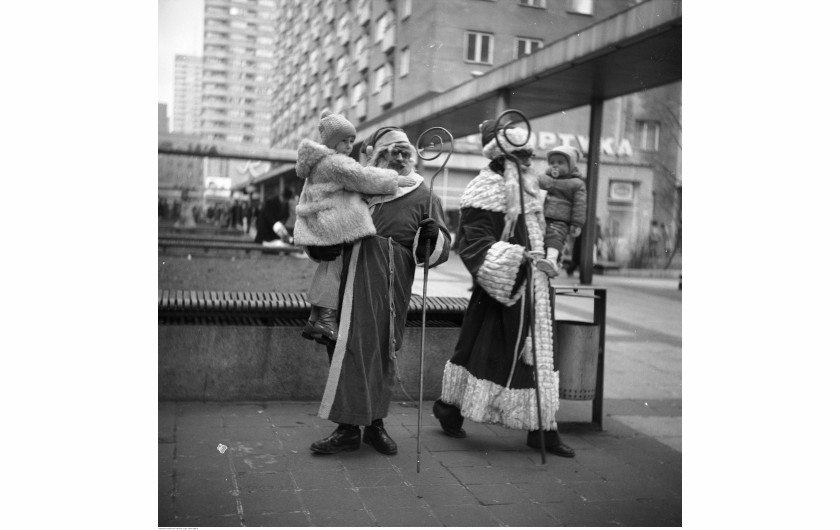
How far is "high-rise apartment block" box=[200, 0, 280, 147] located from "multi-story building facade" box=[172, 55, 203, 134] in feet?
0.23

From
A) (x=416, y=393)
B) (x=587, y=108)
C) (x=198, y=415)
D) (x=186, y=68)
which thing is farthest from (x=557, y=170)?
(x=587, y=108)

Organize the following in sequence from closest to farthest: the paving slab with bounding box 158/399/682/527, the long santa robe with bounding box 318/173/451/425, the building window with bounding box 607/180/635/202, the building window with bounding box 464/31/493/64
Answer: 1. the paving slab with bounding box 158/399/682/527
2. the long santa robe with bounding box 318/173/451/425
3. the building window with bounding box 464/31/493/64
4. the building window with bounding box 607/180/635/202

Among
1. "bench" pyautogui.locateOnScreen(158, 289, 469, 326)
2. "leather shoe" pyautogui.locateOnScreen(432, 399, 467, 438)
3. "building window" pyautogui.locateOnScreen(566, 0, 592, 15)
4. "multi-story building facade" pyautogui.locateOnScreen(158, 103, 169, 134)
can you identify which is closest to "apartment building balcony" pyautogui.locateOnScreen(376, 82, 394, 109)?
"multi-story building facade" pyautogui.locateOnScreen(158, 103, 169, 134)

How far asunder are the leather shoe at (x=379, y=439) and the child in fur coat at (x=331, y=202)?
48 cm

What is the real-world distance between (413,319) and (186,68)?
2.05 metres

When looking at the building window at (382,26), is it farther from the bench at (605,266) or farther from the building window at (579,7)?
the bench at (605,266)

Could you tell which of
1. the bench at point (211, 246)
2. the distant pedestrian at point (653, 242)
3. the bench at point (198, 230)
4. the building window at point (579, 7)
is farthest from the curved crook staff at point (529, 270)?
the distant pedestrian at point (653, 242)

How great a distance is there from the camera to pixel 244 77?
157 inches

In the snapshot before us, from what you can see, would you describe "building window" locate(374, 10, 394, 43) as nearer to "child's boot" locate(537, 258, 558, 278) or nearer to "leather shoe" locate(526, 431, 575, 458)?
"child's boot" locate(537, 258, 558, 278)

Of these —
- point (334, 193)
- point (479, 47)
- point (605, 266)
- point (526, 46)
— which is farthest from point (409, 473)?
point (605, 266)

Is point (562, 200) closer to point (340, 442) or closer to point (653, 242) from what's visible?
point (340, 442)

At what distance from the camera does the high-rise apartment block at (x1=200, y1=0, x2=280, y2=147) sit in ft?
12.7

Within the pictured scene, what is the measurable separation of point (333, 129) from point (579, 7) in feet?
6.89

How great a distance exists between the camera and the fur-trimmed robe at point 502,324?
382 centimetres
